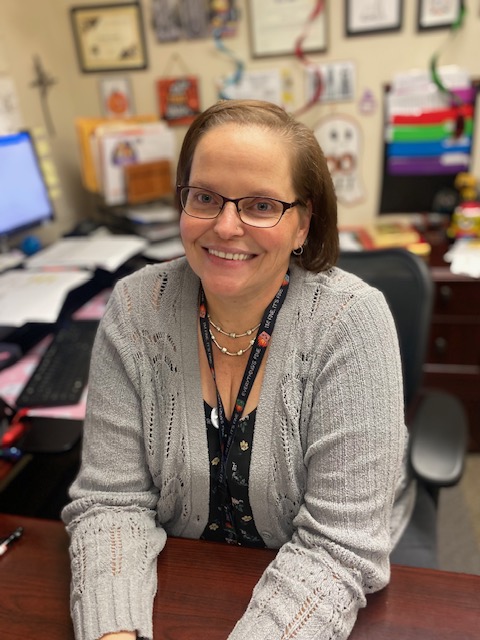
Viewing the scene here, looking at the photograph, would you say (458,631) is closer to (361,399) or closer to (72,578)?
(361,399)

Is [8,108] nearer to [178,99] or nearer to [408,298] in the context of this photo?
[178,99]

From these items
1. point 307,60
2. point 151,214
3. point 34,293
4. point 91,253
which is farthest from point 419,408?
point 307,60

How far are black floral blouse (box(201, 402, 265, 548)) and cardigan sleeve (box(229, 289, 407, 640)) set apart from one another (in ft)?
0.34

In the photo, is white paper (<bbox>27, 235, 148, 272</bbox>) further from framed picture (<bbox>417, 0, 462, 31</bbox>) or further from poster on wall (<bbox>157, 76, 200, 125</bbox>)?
framed picture (<bbox>417, 0, 462, 31</bbox>)

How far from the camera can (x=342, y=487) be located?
818mm

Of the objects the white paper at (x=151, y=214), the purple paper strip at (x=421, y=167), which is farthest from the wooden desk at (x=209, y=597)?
the purple paper strip at (x=421, y=167)

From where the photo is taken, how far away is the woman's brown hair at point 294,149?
84 cm

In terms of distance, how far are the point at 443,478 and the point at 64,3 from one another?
239 centimetres

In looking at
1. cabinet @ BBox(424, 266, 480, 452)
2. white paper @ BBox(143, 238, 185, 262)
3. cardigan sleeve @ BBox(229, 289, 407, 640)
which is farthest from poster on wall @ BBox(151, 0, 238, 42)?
cardigan sleeve @ BBox(229, 289, 407, 640)

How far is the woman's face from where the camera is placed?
2.67 ft

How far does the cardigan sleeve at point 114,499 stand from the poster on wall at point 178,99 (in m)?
1.58

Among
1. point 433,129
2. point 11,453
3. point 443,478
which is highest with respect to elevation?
point 433,129

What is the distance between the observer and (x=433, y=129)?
2.14 metres

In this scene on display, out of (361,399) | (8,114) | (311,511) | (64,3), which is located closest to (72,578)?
(311,511)
